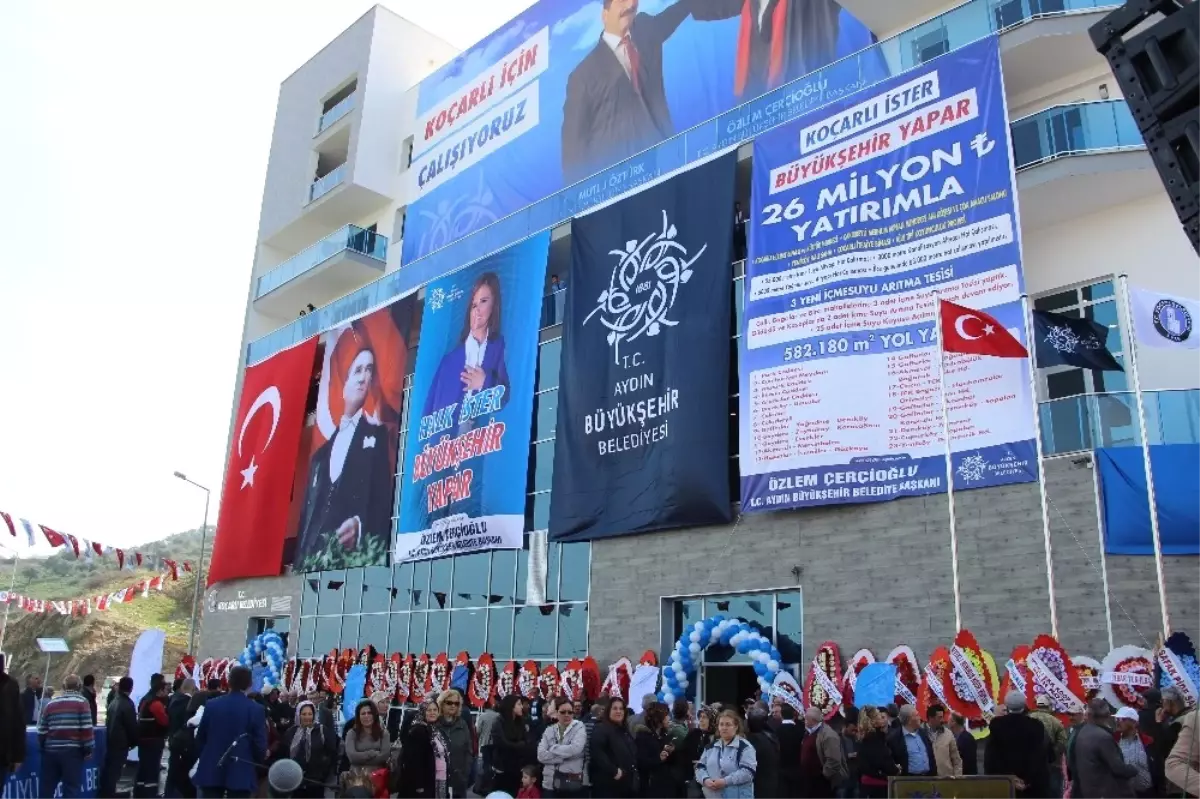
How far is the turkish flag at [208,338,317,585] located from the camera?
104 feet

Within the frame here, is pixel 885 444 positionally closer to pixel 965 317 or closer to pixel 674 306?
pixel 965 317

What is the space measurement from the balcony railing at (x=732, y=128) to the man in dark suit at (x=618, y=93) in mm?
1044

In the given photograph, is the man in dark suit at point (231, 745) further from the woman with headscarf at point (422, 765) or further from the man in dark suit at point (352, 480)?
the man in dark suit at point (352, 480)

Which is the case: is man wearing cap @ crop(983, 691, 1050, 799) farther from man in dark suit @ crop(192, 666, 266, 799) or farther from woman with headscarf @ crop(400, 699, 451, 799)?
man in dark suit @ crop(192, 666, 266, 799)

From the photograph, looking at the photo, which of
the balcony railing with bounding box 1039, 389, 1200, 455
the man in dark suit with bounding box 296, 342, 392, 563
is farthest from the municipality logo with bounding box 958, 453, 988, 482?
the man in dark suit with bounding box 296, 342, 392, 563

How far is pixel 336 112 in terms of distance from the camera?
125 ft

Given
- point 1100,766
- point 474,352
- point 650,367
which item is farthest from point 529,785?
point 474,352

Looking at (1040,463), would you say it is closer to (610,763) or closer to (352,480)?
(610,763)

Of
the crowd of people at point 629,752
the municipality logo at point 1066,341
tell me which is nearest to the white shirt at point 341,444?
the crowd of people at point 629,752

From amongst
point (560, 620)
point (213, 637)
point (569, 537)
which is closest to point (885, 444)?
point (569, 537)

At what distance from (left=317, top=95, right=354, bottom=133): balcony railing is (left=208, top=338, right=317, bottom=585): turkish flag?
370 inches

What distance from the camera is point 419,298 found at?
2948 centimetres

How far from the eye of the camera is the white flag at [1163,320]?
13.8m

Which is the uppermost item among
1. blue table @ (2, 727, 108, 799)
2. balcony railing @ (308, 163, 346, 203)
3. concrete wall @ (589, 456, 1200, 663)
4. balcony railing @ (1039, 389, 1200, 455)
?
balcony railing @ (308, 163, 346, 203)
